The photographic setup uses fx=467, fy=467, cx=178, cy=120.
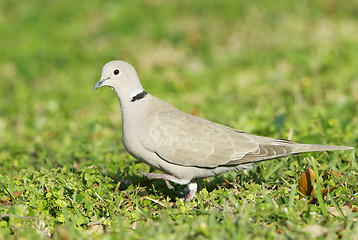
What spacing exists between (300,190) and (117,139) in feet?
10.1

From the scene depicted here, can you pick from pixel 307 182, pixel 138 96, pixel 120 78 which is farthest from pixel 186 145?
pixel 307 182

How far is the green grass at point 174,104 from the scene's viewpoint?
366cm

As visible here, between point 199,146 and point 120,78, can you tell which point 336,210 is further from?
point 120,78

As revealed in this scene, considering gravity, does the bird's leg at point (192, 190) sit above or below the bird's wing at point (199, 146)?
below

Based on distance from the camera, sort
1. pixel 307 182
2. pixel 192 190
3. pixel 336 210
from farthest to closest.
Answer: pixel 192 190
pixel 307 182
pixel 336 210

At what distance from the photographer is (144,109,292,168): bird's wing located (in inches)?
166

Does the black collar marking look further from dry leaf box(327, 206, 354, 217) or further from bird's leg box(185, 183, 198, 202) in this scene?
dry leaf box(327, 206, 354, 217)

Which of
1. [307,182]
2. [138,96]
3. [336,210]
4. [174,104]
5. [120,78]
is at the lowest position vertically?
[336,210]

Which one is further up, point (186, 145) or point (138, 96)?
point (138, 96)

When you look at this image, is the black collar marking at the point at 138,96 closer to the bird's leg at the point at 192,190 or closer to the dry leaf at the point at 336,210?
the bird's leg at the point at 192,190

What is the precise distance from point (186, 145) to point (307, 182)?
3.62ft

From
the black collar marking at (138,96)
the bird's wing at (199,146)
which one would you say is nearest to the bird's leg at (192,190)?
the bird's wing at (199,146)

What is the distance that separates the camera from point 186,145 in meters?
4.24

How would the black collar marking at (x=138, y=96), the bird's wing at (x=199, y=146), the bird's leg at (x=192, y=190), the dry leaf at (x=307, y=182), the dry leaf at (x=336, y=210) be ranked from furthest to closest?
the black collar marking at (x=138, y=96) → the bird's leg at (x=192, y=190) → the bird's wing at (x=199, y=146) → the dry leaf at (x=307, y=182) → the dry leaf at (x=336, y=210)
